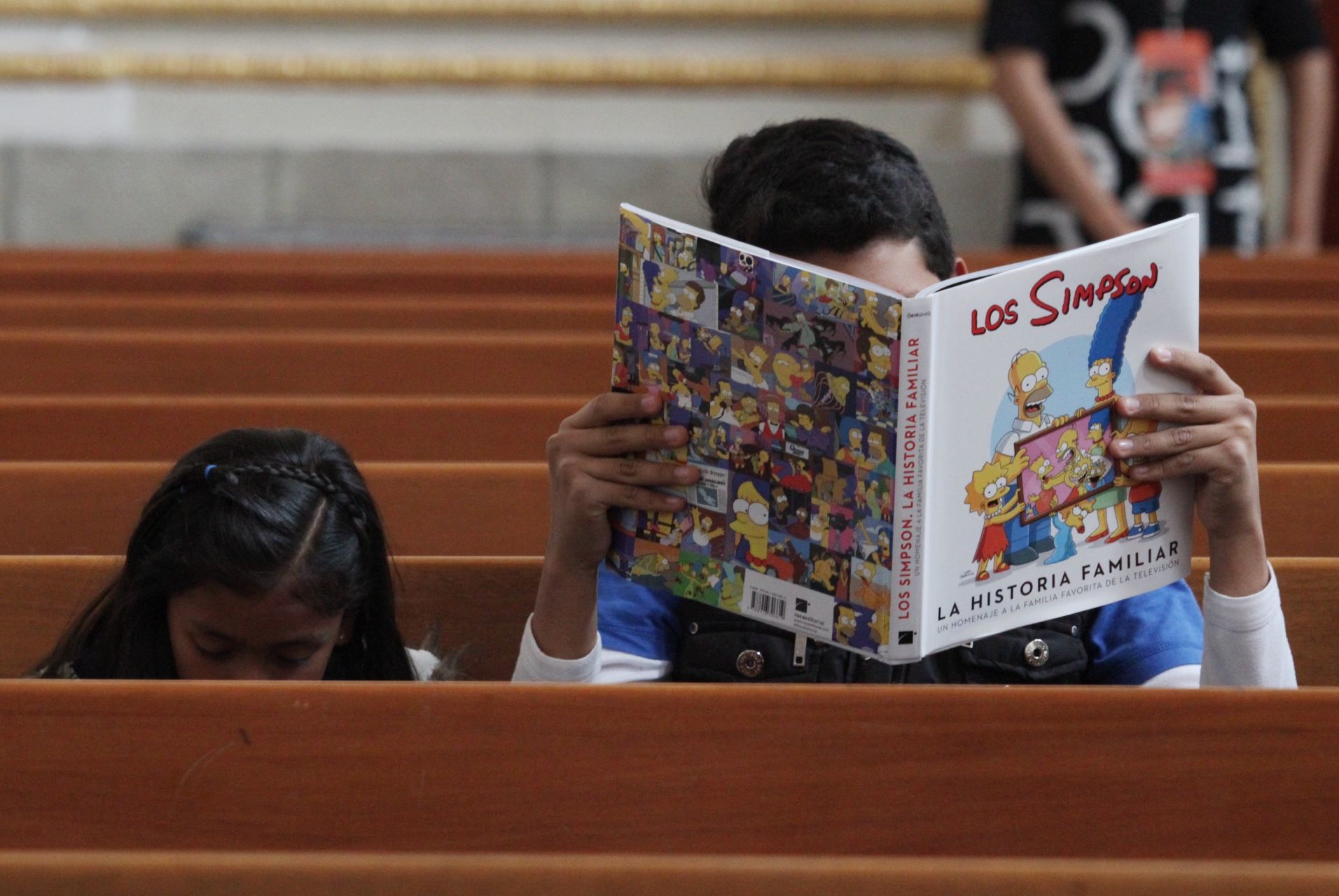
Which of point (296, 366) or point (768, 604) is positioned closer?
point (768, 604)

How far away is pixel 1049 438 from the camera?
837 millimetres

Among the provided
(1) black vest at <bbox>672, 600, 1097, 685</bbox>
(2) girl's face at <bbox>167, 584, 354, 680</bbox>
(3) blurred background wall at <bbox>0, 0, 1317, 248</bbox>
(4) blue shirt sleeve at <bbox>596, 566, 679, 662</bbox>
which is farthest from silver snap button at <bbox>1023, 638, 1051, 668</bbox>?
(3) blurred background wall at <bbox>0, 0, 1317, 248</bbox>

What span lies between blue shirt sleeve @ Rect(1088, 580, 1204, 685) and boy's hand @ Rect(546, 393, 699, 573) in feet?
0.94

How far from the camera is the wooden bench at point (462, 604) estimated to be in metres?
1.04

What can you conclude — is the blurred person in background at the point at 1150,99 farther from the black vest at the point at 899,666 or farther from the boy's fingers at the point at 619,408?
the boy's fingers at the point at 619,408

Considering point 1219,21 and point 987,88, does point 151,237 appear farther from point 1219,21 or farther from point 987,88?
point 1219,21

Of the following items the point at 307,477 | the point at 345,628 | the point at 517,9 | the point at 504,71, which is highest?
the point at 517,9

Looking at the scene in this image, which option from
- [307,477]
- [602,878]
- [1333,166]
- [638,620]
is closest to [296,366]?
[307,477]

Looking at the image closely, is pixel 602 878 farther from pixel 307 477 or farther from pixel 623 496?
pixel 307 477

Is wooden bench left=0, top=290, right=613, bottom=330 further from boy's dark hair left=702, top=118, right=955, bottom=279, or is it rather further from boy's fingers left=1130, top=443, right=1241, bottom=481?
boy's fingers left=1130, top=443, right=1241, bottom=481

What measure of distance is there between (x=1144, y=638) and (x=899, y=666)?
15cm

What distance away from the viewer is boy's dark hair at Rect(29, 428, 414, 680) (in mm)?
1005

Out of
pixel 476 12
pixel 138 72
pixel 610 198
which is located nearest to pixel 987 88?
pixel 610 198

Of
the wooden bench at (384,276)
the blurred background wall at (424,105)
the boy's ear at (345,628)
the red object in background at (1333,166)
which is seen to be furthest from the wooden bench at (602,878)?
the red object in background at (1333,166)
